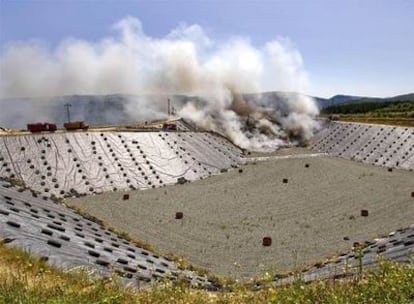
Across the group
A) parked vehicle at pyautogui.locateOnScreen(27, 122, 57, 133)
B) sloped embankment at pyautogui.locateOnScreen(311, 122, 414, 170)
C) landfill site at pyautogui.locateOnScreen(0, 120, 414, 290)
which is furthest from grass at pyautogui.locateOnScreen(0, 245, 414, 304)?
sloped embankment at pyautogui.locateOnScreen(311, 122, 414, 170)

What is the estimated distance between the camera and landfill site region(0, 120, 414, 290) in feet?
43.8

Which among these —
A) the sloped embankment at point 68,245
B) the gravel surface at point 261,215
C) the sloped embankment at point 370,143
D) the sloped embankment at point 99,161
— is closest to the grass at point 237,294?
the sloped embankment at point 68,245

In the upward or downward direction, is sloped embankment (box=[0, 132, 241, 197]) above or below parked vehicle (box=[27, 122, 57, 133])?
below

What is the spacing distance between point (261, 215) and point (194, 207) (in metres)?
4.75

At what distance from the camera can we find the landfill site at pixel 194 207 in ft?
43.8

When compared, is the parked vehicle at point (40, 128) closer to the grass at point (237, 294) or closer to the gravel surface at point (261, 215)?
the gravel surface at point (261, 215)

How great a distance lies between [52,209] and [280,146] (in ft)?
186

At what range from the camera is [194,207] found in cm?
2970

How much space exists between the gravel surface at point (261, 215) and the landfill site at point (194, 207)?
0.08 m

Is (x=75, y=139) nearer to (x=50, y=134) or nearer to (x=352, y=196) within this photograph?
(x=50, y=134)

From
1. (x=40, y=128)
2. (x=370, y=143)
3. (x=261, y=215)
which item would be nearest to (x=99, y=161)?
(x=40, y=128)

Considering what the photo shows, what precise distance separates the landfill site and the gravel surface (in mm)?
77

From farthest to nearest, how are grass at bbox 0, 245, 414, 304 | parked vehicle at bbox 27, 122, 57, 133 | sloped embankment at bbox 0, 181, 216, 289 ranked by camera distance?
parked vehicle at bbox 27, 122, 57, 133 → sloped embankment at bbox 0, 181, 216, 289 → grass at bbox 0, 245, 414, 304

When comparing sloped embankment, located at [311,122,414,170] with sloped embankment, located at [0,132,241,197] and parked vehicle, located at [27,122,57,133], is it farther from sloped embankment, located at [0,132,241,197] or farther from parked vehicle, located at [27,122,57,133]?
parked vehicle, located at [27,122,57,133]
